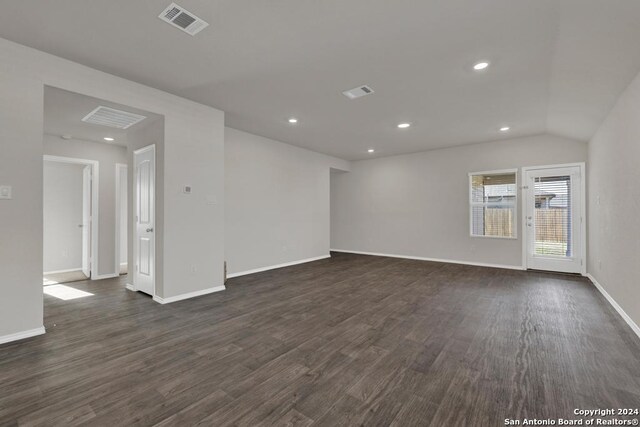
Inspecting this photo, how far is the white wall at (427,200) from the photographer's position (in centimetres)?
582

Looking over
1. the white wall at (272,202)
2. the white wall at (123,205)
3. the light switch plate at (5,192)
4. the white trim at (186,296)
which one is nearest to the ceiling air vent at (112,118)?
the light switch plate at (5,192)

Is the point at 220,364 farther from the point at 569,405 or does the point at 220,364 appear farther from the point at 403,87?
the point at 403,87

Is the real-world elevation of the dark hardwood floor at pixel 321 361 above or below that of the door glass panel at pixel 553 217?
below

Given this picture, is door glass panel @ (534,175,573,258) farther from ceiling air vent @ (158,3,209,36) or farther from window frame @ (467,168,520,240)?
ceiling air vent @ (158,3,209,36)

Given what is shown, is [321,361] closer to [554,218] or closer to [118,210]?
[118,210]

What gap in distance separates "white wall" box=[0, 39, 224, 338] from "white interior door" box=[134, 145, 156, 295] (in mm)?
386

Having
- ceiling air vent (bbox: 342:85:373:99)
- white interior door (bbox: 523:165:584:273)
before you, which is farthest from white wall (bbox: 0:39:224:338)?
white interior door (bbox: 523:165:584:273)

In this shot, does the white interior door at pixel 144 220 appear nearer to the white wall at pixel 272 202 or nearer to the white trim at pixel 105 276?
the white wall at pixel 272 202

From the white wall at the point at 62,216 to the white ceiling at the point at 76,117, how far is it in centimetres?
163

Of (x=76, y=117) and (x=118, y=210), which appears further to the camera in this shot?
(x=118, y=210)

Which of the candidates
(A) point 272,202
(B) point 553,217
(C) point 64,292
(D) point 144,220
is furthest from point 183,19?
(B) point 553,217

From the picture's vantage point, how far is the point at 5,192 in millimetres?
2588

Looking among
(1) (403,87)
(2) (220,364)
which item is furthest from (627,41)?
(2) (220,364)

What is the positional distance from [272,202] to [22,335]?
406cm
